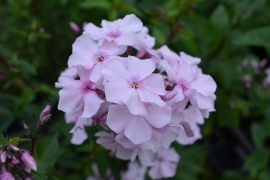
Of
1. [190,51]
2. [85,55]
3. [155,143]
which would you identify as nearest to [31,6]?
[190,51]


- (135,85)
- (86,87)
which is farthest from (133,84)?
(86,87)

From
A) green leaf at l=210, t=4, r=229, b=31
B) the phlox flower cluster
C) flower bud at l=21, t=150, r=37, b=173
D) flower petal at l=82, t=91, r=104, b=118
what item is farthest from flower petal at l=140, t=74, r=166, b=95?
green leaf at l=210, t=4, r=229, b=31

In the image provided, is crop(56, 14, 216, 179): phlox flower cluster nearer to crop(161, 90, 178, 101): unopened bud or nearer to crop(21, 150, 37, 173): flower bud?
crop(161, 90, 178, 101): unopened bud

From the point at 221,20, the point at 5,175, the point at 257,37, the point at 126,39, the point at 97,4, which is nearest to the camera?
the point at 5,175

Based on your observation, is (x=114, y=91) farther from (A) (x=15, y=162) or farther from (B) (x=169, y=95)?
(A) (x=15, y=162)

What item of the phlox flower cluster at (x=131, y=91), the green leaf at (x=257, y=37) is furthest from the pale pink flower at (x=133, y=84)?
the green leaf at (x=257, y=37)

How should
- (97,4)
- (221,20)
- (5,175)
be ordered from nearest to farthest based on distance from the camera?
(5,175)
(97,4)
(221,20)
